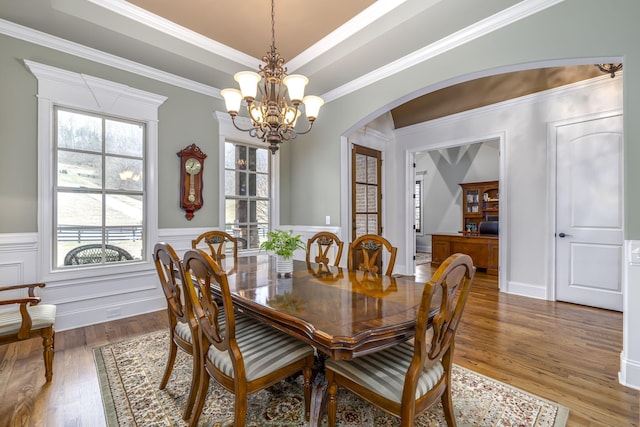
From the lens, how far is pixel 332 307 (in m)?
1.45

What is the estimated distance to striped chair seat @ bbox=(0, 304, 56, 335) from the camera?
193 centimetres

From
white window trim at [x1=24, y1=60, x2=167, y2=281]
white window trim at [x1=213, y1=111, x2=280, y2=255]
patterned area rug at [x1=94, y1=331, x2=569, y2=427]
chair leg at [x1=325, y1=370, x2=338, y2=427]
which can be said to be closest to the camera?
chair leg at [x1=325, y1=370, x2=338, y2=427]

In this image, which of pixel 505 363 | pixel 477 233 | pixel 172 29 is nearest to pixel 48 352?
pixel 172 29

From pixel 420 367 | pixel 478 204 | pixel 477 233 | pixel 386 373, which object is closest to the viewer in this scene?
pixel 420 367

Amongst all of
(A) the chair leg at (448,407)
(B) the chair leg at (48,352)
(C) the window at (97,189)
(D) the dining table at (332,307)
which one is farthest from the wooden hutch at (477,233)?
(B) the chair leg at (48,352)

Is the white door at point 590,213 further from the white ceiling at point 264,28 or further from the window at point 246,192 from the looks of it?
the window at point 246,192

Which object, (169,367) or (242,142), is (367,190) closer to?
(242,142)

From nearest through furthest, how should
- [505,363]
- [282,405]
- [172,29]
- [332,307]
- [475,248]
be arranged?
1. [332,307]
2. [282,405]
3. [505,363]
4. [172,29]
5. [475,248]

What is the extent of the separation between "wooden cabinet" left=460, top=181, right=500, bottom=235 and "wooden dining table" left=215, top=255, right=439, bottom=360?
5863 millimetres

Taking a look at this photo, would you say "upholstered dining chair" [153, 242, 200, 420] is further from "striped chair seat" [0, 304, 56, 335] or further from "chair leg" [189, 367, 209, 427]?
"striped chair seat" [0, 304, 56, 335]

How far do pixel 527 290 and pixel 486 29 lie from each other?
3.51m

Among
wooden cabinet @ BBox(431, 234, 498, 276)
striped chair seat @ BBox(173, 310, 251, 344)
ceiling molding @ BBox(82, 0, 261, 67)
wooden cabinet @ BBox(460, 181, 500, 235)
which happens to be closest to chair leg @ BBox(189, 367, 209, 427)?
striped chair seat @ BBox(173, 310, 251, 344)

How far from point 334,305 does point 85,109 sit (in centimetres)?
329

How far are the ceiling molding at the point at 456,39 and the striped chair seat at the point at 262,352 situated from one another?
288cm
